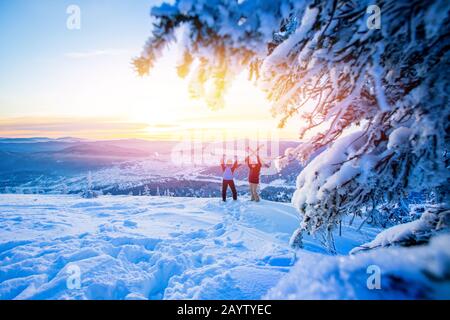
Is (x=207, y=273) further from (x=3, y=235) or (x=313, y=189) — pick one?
(x=3, y=235)

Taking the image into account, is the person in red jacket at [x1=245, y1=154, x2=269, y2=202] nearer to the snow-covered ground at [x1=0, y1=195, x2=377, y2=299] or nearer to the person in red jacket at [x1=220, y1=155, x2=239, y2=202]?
the person in red jacket at [x1=220, y1=155, x2=239, y2=202]

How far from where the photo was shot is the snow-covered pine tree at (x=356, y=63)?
162cm

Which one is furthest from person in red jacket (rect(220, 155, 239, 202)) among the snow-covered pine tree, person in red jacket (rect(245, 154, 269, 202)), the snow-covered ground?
the snow-covered pine tree

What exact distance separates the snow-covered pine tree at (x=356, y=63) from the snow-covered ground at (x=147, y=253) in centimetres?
204

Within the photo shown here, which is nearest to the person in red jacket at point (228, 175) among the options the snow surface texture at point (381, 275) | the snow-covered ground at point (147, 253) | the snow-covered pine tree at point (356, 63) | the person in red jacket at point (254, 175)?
the person in red jacket at point (254, 175)

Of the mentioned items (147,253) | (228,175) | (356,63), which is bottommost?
(147,253)

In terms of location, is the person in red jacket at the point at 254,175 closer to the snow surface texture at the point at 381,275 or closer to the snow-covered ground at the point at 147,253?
the snow-covered ground at the point at 147,253

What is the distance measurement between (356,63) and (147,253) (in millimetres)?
4475

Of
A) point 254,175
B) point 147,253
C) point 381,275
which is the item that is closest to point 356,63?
point 381,275

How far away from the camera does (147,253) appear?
439cm

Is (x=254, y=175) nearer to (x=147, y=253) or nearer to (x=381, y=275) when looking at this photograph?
(x=147, y=253)

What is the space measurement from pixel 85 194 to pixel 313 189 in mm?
12144
